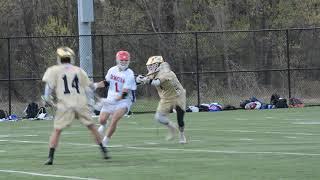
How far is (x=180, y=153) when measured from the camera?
1719 centimetres

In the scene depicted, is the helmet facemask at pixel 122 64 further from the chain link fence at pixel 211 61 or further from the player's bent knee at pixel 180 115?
the chain link fence at pixel 211 61

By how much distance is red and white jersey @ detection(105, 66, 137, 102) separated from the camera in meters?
18.7

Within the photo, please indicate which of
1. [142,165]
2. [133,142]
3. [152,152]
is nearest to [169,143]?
[133,142]

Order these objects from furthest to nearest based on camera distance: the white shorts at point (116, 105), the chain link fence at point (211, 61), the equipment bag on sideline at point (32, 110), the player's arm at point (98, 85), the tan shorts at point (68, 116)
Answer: the chain link fence at point (211, 61) → the equipment bag on sideline at point (32, 110) → the white shorts at point (116, 105) → the player's arm at point (98, 85) → the tan shorts at point (68, 116)

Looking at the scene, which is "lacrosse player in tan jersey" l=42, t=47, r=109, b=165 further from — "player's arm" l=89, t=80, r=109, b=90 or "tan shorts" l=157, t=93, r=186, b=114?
"tan shorts" l=157, t=93, r=186, b=114

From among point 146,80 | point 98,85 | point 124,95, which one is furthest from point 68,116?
point 146,80

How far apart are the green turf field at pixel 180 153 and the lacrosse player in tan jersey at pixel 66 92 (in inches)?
28.5

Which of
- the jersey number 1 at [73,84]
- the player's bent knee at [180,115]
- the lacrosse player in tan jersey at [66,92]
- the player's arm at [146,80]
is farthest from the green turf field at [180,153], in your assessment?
the player's arm at [146,80]

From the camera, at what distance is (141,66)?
43.9m

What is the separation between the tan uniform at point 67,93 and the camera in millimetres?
15586

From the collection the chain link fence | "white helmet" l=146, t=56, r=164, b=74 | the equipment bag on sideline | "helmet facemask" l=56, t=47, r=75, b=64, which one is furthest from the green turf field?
the chain link fence

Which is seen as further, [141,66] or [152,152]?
[141,66]

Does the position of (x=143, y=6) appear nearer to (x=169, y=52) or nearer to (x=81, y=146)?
(x=169, y=52)

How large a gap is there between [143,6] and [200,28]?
3.84 m
